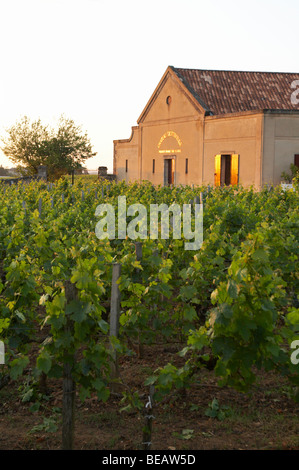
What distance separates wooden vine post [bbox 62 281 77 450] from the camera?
4637 millimetres

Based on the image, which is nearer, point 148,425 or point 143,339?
point 148,425

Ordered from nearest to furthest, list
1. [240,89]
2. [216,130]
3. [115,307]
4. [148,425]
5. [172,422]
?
1. [148,425]
2. [172,422]
3. [115,307]
4. [216,130]
5. [240,89]

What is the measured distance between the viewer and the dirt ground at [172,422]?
16.3 ft

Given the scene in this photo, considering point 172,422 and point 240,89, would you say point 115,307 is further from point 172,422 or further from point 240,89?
point 240,89

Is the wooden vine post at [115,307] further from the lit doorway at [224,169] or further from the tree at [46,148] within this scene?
the tree at [46,148]

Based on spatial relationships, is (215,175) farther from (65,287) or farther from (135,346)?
(65,287)

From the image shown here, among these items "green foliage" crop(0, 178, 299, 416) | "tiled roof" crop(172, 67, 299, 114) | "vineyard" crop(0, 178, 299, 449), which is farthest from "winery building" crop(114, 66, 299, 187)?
"vineyard" crop(0, 178, 299, 449)

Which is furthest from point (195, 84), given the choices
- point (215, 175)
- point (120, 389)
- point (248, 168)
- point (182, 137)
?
point (120, 389)

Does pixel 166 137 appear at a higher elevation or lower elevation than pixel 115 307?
higher

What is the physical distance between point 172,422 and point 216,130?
24.3 metres

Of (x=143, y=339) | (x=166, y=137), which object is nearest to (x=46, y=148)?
(x=166, y=137)

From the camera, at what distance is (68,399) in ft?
15.2

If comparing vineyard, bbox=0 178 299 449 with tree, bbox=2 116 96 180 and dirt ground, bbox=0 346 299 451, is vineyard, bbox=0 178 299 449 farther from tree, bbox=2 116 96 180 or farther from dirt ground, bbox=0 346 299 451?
tree, bbox=2 116 96 180

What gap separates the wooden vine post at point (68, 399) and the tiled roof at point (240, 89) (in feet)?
85.7
